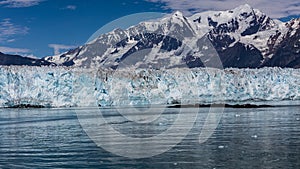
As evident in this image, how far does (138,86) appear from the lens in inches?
2608

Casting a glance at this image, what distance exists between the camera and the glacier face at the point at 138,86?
61.2 metres

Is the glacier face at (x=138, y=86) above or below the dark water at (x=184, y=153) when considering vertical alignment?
below

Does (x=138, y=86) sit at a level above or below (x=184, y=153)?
below

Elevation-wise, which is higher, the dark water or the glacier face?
the dark water

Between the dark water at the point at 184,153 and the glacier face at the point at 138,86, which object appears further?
the glacier face at the point at 138,86

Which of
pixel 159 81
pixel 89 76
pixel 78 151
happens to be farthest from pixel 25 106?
pixel 78 151

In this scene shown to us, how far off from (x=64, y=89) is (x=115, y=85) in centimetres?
773

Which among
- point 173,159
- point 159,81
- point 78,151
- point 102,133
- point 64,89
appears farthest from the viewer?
point 159,81

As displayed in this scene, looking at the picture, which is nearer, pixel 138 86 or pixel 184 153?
pixel 184 153

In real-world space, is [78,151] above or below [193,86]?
above

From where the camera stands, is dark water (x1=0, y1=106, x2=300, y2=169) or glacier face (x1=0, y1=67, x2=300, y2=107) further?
glacier face (x1=0, y1=67, x2=300, y2=107)

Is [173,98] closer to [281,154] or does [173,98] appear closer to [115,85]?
[115,85]

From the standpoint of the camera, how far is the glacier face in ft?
201

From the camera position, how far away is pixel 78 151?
1809cm
